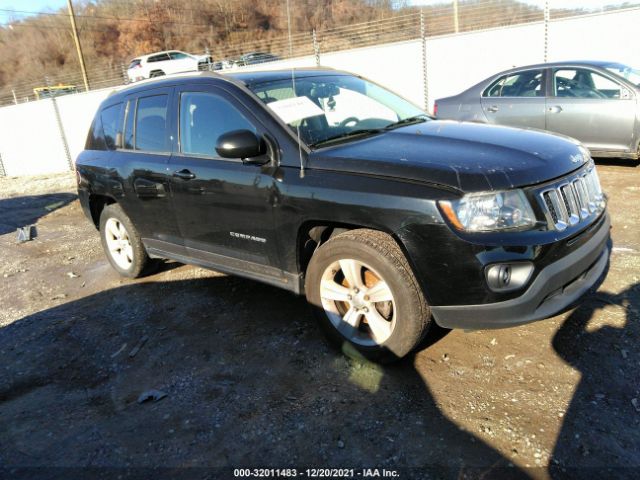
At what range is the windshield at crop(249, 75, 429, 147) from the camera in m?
3.38

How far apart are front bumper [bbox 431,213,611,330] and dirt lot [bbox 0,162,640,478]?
437 mm

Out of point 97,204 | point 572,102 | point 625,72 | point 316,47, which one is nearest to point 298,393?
point 97,204

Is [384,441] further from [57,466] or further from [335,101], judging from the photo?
[335,101]

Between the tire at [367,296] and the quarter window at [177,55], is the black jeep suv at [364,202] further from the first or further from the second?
the quarter window at [177,55]

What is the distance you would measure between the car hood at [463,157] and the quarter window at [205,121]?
779mm

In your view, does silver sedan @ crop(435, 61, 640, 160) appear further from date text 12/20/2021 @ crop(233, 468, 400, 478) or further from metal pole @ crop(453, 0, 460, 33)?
metal pole @ crop(453, 0, 460, 33)

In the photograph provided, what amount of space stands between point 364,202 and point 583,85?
6115mm

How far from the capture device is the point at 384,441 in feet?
8.20

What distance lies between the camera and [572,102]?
285 inches

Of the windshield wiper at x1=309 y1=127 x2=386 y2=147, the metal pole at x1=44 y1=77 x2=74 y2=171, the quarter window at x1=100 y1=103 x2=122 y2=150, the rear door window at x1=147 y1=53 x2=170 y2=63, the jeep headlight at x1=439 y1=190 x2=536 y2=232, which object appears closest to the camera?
the jeep headlight at x1=439 y1=190 x2=536 y2=232

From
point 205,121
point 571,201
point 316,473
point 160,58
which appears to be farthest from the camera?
point 160,58

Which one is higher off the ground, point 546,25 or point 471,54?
point 546,25

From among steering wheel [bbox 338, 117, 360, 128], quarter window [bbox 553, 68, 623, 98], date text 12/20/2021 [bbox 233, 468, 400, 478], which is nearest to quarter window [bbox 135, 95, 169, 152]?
steering wheel [bbox 338, 117, 360, 128]

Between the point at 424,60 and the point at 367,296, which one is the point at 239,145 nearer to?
the point at 367,296
